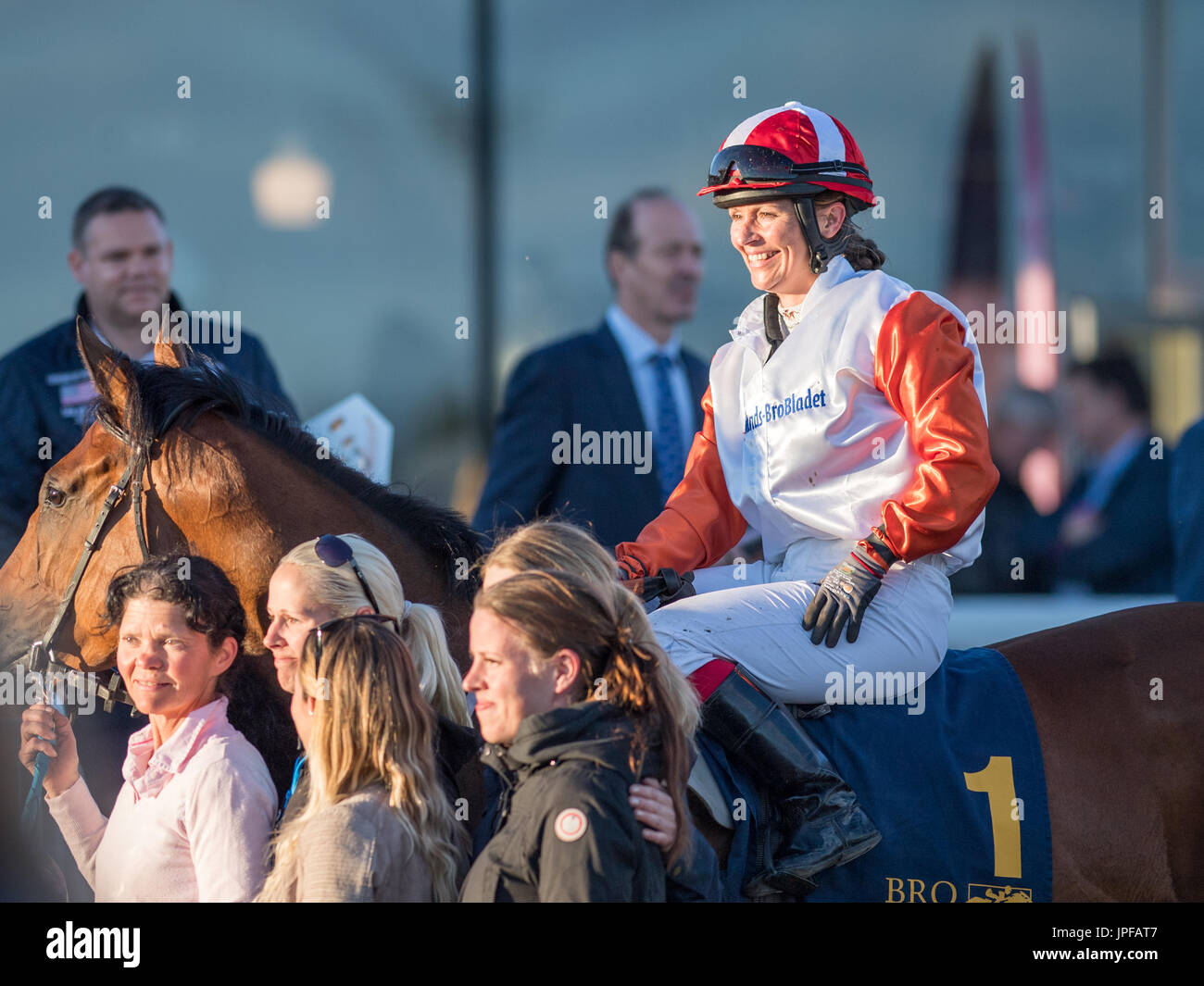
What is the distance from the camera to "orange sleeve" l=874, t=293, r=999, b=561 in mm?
2664

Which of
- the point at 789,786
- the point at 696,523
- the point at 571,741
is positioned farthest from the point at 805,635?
the point at 571,741

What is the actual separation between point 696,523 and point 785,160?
0.95 meters

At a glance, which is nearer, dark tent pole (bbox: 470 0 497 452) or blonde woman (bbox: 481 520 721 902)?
blonde woman (bbox: 481 520 721 902)

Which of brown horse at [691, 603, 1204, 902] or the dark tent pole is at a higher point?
the dark tent pole

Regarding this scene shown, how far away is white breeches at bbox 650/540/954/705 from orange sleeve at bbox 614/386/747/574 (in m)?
0.36

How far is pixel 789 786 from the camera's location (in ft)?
8.61

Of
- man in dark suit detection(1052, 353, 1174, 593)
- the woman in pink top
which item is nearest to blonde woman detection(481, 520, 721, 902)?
the woman in pink top

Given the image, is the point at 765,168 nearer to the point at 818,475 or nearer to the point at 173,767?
the point at 818,475

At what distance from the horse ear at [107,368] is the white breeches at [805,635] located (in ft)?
4.42

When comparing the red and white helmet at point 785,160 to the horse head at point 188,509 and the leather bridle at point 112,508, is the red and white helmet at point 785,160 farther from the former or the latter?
the leather bridle at point 112,508

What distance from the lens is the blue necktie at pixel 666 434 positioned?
521cm

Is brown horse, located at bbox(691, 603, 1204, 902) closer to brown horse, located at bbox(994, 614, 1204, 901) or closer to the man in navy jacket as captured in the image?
brown horse, located at bbox(994, 614, 1204, 901)

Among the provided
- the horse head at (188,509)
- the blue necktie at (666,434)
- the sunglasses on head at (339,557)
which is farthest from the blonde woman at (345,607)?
the blue necktie at (666,434)
